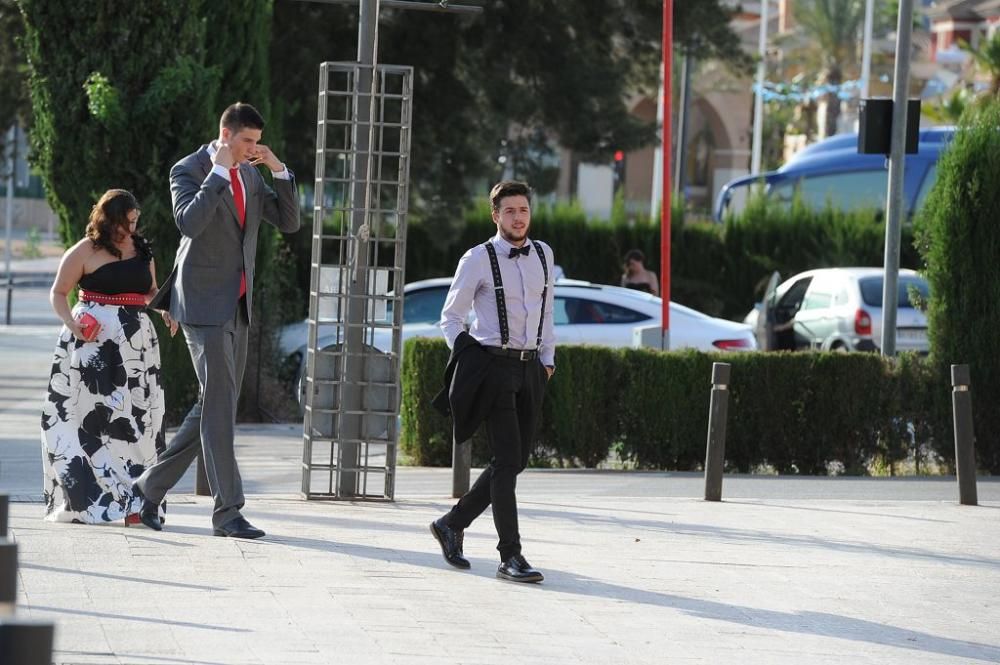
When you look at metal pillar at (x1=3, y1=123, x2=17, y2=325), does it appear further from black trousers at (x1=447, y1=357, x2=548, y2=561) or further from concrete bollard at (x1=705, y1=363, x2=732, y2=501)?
black trousers at (x1=447, y1=357, x2=548, y2=561)

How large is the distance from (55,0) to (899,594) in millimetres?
10055

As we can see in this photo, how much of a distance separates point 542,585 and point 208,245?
2282mm

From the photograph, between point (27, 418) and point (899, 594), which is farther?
point (27, 418)

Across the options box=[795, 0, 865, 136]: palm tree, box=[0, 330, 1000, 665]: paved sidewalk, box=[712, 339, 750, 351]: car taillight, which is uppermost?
box=[795, 0, 865, 136]: palm tree

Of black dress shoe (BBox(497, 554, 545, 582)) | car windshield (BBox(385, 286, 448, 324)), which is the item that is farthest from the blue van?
black dress shoe (BBox(497, 554, 545, 582))

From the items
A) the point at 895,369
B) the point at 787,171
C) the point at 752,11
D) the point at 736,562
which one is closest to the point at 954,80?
the point at 752,11

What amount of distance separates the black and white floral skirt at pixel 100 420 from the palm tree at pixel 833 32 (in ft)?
184

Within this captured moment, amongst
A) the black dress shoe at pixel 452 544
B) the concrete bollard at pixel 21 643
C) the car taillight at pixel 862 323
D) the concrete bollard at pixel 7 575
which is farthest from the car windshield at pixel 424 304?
the concrete bollard at pixel 21 643

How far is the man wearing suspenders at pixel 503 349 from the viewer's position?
731 centimetres

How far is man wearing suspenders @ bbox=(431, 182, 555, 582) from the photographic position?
7309 millimetres

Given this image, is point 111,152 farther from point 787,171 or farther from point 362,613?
point 787,171

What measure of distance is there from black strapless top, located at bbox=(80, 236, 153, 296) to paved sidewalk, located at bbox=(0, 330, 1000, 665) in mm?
1224

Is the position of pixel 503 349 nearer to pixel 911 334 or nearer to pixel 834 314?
pixel 911 334

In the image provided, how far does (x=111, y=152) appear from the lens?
1497cm
